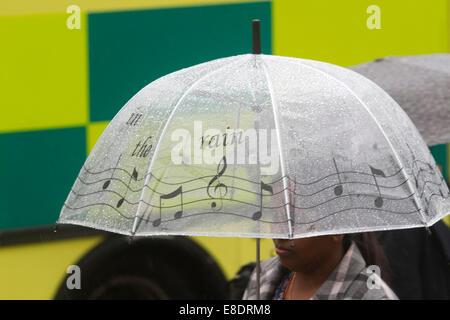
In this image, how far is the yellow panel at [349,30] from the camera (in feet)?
14.1

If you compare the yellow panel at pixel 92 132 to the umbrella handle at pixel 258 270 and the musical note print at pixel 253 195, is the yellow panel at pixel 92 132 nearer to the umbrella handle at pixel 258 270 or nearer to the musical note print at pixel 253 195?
the umbrella handle at pixel 258 270

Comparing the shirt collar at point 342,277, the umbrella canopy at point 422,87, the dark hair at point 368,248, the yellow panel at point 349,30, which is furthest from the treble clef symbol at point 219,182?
the yellow panel at point 349,30

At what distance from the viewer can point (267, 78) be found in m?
2.08

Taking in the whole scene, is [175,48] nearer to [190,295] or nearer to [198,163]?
[190,295]

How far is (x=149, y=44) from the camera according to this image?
3.99 m

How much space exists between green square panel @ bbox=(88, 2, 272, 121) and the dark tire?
2.33 ft

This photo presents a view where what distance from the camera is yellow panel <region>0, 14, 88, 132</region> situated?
12.0ft

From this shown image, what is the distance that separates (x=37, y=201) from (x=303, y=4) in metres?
1.70

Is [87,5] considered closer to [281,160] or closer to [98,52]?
[98,52]

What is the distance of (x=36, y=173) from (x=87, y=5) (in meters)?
0.82

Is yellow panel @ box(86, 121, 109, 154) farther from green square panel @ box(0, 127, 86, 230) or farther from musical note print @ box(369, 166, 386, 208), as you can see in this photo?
musical note print @ box(369, 166, 386, 208)

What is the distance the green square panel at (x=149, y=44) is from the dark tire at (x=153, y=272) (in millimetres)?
710

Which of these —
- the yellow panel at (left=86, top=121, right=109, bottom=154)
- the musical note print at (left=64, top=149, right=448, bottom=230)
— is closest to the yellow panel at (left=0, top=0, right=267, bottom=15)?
the yellow panel at (left=86, top=121, right=109, bottom=154)

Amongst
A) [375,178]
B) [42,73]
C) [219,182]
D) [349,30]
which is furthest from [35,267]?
[375,178]
